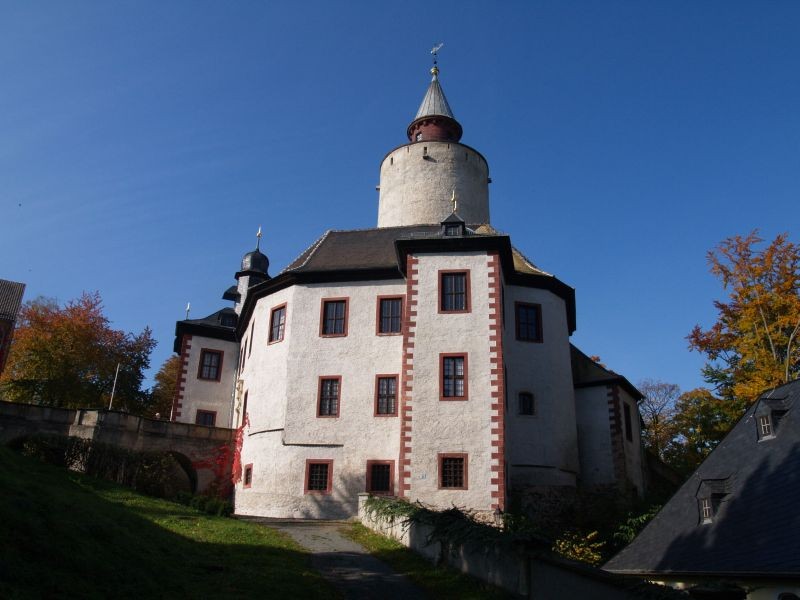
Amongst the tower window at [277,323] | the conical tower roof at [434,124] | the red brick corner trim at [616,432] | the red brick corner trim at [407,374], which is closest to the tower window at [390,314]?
the red brick corner trim at [407,374]

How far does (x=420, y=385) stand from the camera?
77.1 feet

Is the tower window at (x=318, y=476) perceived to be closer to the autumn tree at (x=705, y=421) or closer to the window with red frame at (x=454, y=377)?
the window with red frame at (x=454, y=377)

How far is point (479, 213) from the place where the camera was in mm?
38844

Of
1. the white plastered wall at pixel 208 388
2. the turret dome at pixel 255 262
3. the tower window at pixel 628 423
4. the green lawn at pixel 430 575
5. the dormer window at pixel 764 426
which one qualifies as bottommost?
the green lawn at pixel 430 575

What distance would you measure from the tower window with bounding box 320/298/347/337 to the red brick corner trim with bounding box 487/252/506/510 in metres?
5.95

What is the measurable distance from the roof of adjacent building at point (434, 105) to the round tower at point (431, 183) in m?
1.87

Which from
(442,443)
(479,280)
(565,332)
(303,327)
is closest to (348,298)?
(303,327)

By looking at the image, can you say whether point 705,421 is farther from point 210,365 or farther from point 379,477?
point 210,365

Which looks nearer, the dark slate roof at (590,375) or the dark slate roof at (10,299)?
the dark slate roof at (590,375)

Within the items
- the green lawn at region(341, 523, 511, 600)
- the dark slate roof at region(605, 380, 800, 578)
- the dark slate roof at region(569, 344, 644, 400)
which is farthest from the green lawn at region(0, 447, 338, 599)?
the dark slate roof at region(569, 344, 644, 400)

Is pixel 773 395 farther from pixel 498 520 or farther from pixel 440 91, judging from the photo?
pixel 440 91

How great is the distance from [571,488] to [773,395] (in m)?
8.78

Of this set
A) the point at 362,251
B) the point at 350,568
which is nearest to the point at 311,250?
the point at 362,251

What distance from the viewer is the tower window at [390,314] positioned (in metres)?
26.3
